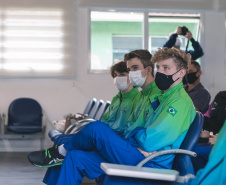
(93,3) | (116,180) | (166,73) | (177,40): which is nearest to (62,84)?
(93,3)

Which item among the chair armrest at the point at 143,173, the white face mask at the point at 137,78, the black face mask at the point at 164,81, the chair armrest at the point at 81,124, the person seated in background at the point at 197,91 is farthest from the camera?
the person seated in background at the point at 197,91

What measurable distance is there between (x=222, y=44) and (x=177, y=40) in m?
1.61

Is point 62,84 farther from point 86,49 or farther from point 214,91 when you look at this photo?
point 214,91

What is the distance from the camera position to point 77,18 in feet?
27.3

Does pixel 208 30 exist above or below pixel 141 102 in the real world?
above

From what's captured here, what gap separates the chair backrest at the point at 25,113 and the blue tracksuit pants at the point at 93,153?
4610 millimetres

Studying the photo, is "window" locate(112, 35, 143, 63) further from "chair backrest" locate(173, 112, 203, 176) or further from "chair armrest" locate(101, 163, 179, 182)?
"chair armrest" locate(101, 163, 179, 182)

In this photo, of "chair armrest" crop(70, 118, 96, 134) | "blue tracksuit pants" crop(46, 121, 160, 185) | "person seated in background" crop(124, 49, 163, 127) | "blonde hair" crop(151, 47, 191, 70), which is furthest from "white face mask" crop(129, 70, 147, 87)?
"chair armrest" crop(70, 118, 96, 134)

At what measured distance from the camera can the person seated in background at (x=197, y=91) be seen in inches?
218

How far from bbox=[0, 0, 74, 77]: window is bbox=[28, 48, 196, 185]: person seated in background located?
489cm

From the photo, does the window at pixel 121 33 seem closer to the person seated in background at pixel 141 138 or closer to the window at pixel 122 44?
the window at pixel 122 44

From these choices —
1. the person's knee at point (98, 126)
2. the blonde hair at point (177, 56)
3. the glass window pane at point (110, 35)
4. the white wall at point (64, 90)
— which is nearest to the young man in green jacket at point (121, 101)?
the blonde hair at point (177, 56)

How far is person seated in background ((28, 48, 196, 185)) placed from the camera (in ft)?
9.63

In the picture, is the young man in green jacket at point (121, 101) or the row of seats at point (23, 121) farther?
the row of seats at point (23, 121)
